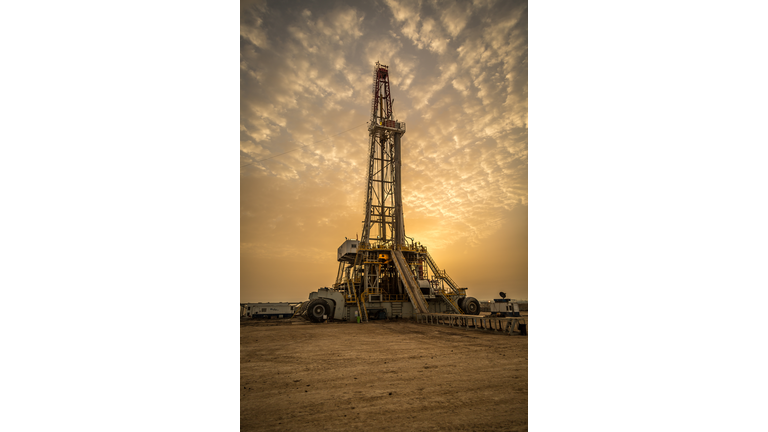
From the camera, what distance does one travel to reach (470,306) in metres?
18.1

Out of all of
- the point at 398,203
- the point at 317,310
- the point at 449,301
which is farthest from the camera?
the point at 398,203

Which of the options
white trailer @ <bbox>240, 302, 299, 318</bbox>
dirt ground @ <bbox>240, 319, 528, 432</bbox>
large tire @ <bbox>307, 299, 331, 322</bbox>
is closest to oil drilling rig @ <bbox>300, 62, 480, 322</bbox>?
large tire @ <bbox>307, 299, 331, 322</bbox>

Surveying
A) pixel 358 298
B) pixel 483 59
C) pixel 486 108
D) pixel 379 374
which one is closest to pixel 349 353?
pixel 379 374

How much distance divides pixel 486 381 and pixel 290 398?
6.99 ft

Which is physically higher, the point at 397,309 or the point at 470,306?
the point at 470,306

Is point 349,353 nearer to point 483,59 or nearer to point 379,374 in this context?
point 379,374

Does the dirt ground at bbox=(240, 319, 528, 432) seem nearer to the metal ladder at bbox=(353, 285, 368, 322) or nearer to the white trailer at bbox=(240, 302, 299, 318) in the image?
the metal ladder at bbox=(353, 285, 368, 322)

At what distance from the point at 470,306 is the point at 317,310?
318 inches

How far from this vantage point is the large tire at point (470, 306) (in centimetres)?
1807

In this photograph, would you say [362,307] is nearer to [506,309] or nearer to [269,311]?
[506,309]

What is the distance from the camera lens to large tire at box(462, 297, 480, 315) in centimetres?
1807

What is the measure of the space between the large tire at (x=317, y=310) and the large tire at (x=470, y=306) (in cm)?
720

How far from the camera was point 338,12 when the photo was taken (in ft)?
11.5

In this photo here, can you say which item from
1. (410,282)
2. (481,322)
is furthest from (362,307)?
(481,322)
